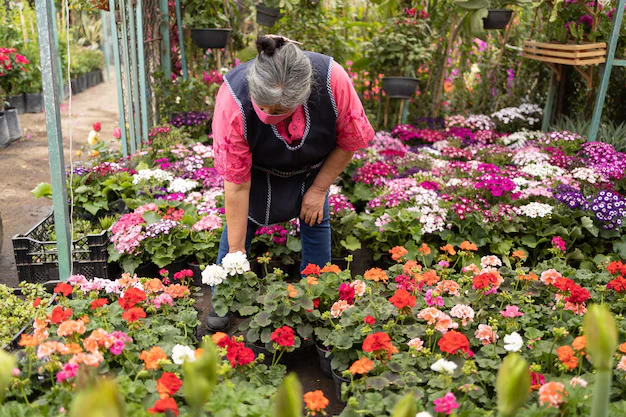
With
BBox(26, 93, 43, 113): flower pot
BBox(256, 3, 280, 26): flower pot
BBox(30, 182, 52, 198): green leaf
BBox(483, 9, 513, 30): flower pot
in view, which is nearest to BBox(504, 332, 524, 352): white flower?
BBox(30, 182, 52, 198): green leaf

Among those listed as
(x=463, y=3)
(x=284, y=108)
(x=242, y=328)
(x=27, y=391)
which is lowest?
(x=242, y=328)

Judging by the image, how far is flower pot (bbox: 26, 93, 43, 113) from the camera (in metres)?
8.69

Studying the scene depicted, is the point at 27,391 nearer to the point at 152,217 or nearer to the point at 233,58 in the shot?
the point at 152,217

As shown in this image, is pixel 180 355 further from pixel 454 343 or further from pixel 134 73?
pixel 134 73

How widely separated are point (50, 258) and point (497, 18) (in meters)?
4.18

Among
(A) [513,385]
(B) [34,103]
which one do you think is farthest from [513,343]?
(B) [34,103]

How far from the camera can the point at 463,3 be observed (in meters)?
5.07

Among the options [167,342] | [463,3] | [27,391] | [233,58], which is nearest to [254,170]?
[167,342]

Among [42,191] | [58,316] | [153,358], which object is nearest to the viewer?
[153,358]

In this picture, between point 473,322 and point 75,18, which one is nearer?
point 473,322

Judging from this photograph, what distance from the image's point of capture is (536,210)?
336 centimetres

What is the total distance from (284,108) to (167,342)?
3.13ft

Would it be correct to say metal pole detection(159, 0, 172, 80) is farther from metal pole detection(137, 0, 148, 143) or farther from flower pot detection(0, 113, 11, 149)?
flower pot detection(0, 113, 11, 149)

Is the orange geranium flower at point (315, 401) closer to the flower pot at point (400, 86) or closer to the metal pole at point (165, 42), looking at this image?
the flower pot at point (400, 86)
